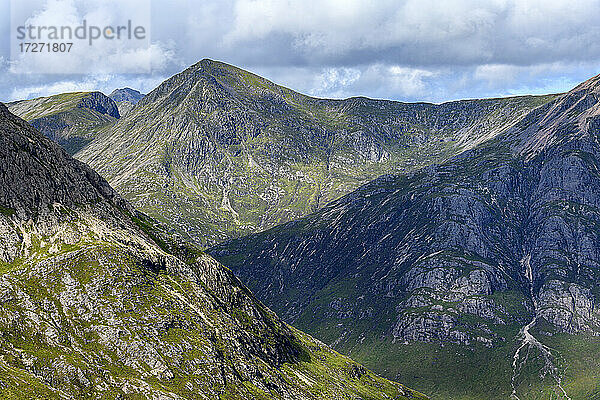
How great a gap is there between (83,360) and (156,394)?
2649cm

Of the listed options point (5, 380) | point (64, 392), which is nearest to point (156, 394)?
point (64, 392)

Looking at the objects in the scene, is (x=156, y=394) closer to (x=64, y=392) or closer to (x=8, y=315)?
(x=64, y=392)

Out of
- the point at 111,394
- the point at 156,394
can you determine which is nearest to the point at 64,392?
the point at 111,394

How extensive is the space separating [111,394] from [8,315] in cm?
4377

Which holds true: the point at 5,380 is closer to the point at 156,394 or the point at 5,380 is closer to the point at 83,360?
the point at 83,360

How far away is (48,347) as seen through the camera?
197m

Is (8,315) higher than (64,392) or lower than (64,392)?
higher

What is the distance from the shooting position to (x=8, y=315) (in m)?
198

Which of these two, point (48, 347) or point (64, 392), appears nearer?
point (64, 392)

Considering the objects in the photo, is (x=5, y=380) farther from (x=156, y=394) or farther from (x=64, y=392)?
(x=156, y=394)

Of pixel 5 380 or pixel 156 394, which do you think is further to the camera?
pixel 156 394

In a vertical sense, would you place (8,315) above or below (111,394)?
above

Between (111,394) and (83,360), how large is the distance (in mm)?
15622

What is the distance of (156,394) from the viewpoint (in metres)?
200
